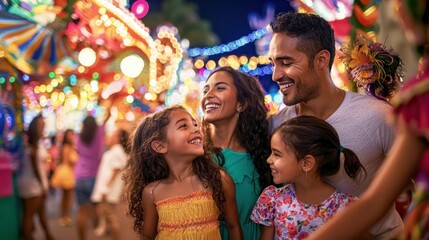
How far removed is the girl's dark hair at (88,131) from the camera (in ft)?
25.2

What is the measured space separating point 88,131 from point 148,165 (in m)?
4.83

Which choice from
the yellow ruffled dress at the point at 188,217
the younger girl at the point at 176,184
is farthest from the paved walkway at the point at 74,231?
the yellow ruffled dress at the point at 188,217

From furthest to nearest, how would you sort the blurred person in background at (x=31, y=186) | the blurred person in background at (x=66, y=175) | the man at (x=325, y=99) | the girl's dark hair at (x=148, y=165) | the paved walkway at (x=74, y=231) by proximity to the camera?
1. the blurred person in background at (x=66, y=175)
2. the paved walkway at (x=74, y=231)
3. the blurred person in background at (x=31, y=186)
4. the girl's dark hair at (x=148, y=165)
5. the man at (x=325, y=99)

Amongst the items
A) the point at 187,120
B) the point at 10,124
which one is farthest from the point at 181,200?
the point at 10,124

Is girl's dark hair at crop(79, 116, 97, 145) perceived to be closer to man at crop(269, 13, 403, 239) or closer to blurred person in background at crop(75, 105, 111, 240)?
blurred person in background at crop(75, 105, 111, 240)

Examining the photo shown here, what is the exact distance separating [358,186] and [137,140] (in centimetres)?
113

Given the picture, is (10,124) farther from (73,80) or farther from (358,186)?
(73,80)

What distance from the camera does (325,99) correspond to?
2979 millimetres

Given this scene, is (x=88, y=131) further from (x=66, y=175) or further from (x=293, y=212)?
(x=293, y=212)

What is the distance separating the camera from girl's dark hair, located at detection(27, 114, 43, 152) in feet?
23.2

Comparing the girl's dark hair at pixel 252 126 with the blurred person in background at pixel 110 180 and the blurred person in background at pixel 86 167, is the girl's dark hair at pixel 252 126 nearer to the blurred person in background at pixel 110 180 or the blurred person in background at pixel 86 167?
the blurred person in background at pixel 110 180

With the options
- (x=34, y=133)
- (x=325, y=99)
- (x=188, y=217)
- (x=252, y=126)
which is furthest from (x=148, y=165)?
(x=34, y=133)

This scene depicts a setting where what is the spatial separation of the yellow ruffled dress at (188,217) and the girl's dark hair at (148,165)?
0.12 metres

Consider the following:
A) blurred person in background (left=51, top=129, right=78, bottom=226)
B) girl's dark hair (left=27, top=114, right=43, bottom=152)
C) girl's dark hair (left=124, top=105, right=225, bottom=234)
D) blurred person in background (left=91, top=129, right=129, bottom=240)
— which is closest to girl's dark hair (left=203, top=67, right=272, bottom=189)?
girl's dark hair (left=124, top=105, right=225, bottom=234)
